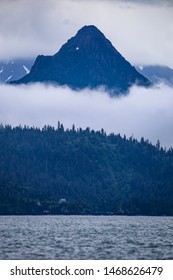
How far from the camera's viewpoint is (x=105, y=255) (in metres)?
110

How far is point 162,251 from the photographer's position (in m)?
119
